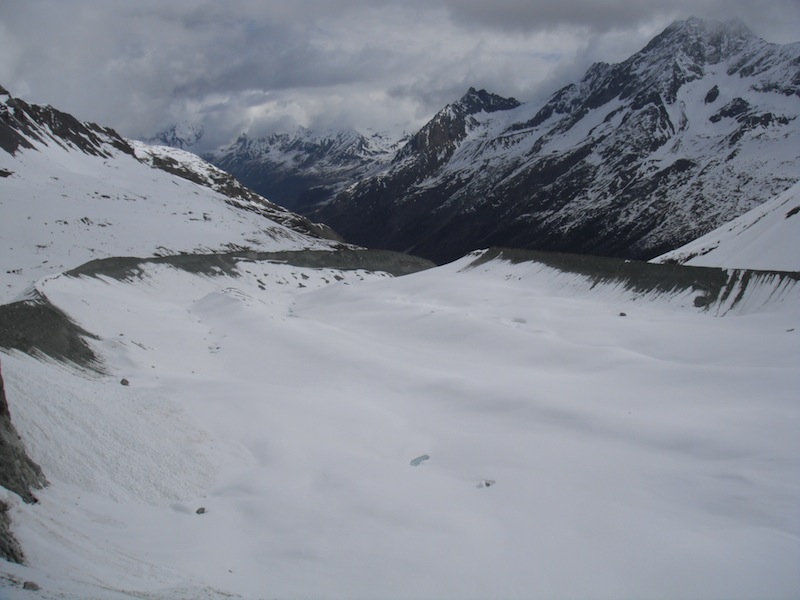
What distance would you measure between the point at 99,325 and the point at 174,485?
54.7 ft

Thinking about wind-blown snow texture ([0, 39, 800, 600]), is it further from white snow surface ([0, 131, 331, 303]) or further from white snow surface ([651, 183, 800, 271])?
A: white snow surface ([0, 131, 331, 303])

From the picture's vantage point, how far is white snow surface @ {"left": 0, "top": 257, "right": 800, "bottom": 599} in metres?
11.2

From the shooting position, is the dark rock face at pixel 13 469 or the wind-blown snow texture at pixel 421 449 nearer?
the dark rock face at pixel 13 469

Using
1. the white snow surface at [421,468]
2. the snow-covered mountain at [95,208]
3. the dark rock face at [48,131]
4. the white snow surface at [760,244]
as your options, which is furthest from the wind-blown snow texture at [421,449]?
the dark rock face at [48,131]

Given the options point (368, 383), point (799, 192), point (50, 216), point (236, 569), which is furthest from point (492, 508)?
point (50, 216)

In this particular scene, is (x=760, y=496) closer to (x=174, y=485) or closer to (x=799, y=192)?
(x=174, y=485)

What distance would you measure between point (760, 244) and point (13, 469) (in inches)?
1969

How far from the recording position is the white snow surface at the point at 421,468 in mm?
11203

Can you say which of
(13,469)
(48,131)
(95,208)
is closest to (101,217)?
(95,208)

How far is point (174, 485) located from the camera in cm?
1464

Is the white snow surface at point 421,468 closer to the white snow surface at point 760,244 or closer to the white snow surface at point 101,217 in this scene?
the white snow surface at point 760,244

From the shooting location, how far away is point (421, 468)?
1647 centimetres

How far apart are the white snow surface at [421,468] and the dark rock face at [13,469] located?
36 cm

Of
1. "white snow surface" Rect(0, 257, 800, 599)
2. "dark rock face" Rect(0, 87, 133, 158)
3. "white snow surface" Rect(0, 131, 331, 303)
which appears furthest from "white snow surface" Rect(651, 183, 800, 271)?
"dark rock face" Rect(0, 87, 133, 158)
